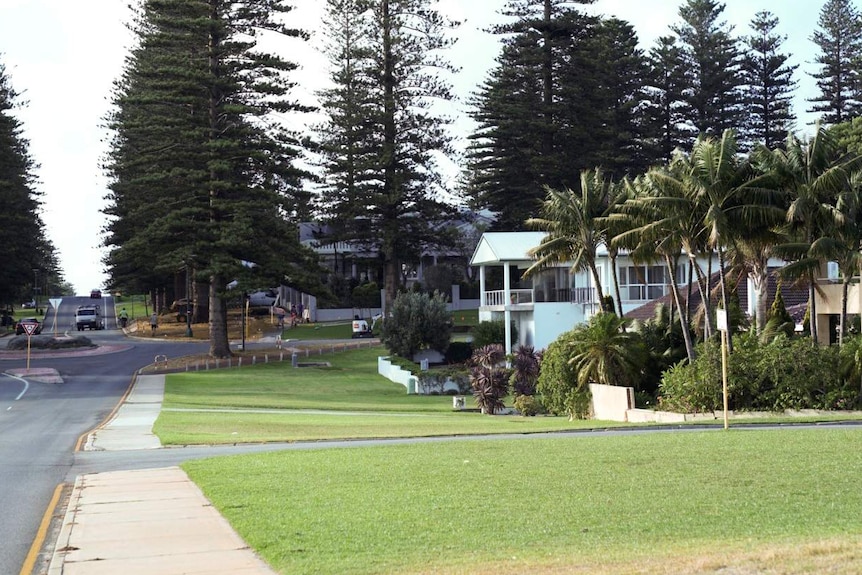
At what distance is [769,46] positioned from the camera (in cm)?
8412

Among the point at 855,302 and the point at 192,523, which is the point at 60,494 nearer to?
the point at 192,523

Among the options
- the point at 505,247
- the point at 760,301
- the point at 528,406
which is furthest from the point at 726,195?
the point at 505,247

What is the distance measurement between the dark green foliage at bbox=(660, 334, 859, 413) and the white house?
2029 cm

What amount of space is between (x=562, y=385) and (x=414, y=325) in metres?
20.0

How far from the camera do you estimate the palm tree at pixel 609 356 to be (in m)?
36.2

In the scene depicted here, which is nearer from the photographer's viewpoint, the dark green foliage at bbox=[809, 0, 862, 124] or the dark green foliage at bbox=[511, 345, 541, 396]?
the dark green foliage at bbox=[511, 345, 541, 396]

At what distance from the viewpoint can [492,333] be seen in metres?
58.1

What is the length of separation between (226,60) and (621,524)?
52279mm

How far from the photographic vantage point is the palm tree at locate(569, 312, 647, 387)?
36.2m

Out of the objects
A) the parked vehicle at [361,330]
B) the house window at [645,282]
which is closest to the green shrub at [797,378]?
the house window at [645,282]

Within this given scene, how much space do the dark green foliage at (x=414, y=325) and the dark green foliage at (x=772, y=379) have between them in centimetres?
2593

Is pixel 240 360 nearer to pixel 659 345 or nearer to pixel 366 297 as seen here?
pixel 659 345

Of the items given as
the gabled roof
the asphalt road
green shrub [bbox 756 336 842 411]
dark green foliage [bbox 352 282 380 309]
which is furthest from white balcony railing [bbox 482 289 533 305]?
dark green foliage [bbox 352 282 380 309]

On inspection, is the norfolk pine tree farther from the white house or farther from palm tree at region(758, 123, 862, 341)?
palm tree at region(758, 123, 862, 341)
